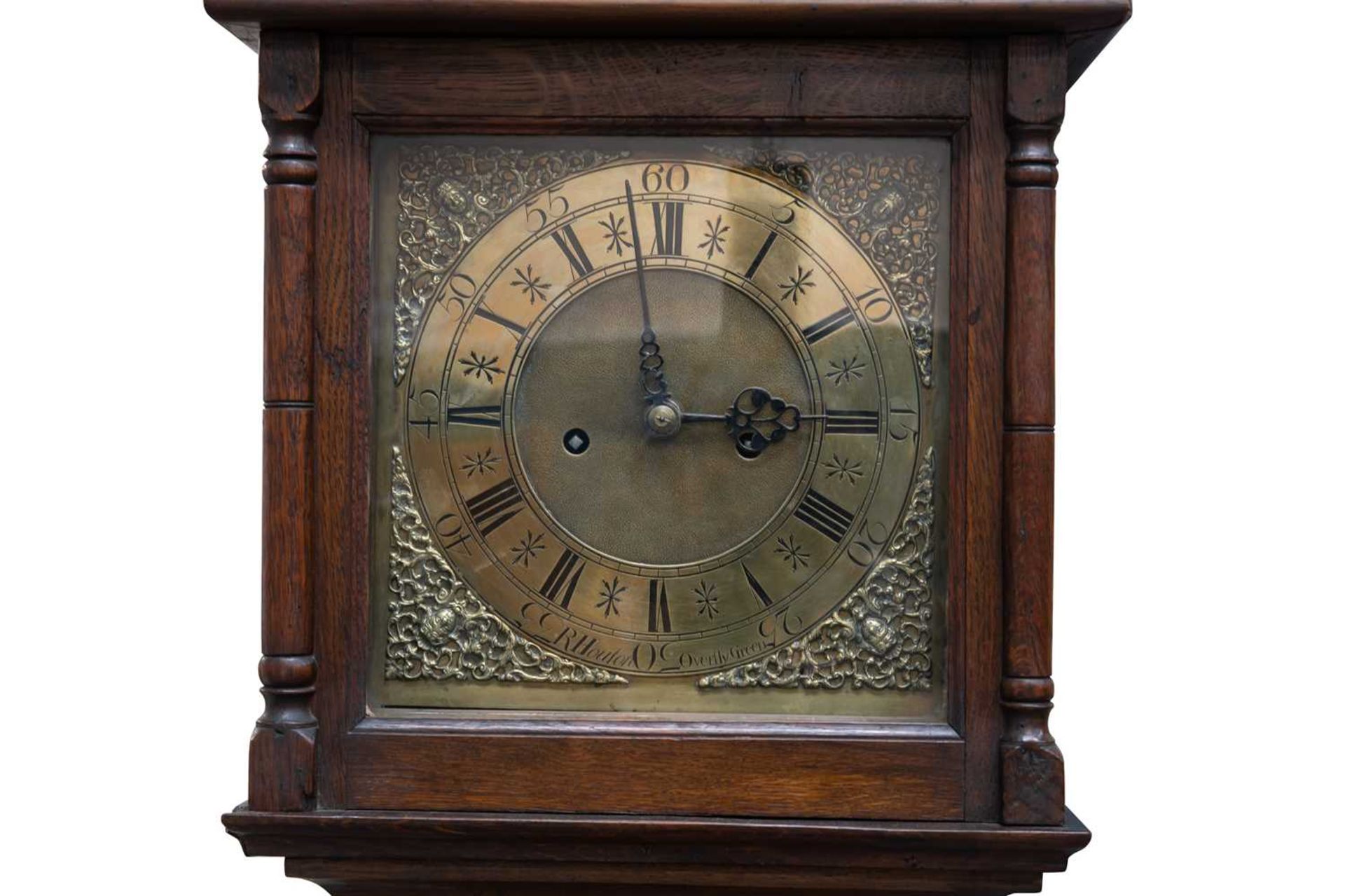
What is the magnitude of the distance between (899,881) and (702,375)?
810 mm

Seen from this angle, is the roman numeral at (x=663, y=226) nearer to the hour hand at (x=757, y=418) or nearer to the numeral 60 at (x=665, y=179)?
the numeral 60 at (x=665, y=179)

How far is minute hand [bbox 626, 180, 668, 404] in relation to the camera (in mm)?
2617

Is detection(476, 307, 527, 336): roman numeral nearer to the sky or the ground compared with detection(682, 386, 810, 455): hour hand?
nearer to the sky

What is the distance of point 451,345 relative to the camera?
2.63 m

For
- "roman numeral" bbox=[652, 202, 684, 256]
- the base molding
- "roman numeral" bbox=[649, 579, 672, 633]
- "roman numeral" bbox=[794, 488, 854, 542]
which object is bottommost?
the base molding

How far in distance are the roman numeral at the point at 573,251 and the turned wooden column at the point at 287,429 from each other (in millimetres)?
370

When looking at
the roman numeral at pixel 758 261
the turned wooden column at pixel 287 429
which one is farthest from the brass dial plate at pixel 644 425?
the turned wooden column at pixel 287 429

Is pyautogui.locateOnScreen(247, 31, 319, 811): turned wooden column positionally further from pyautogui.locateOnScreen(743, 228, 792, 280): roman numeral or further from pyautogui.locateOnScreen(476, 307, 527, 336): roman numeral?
pyautogui.locateOnScreen(743, 228, 792, 280): roman numeral

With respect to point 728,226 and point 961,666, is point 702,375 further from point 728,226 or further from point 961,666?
point 961,666

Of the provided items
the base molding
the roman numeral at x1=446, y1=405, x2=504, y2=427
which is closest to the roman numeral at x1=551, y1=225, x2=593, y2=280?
the roman numeral at x1=446, y1=405, x2=504, y2=427

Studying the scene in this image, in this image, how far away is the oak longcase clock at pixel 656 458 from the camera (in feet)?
8.43

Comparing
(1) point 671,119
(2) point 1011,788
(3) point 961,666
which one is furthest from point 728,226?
(2) point 1011,788

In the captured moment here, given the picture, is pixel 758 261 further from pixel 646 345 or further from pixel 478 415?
pixel 478 415

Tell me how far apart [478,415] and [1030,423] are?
0.82 metres
